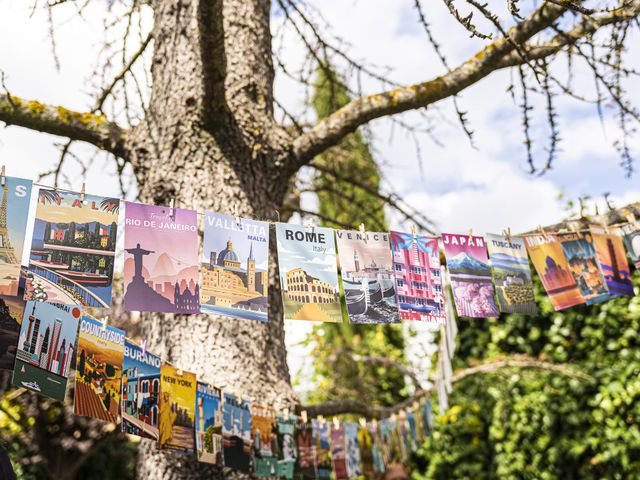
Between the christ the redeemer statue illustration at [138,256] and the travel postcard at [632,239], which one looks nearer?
the christ the redeemer statue illustration at [138,256]

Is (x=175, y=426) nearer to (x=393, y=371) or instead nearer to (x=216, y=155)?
(x=216, y=155)

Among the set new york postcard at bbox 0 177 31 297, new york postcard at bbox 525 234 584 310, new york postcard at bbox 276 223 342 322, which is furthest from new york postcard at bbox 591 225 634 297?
new york postcard at bbox 0 177 31 297

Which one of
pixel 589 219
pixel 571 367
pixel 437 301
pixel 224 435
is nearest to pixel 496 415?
pixel 571 367

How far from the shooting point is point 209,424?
1.88 m

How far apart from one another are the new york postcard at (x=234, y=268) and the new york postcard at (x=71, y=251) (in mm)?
288

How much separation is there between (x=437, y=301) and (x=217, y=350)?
789mm

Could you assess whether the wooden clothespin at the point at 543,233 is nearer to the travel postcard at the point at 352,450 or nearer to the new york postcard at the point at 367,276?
the new york postcard at the point at 367,276

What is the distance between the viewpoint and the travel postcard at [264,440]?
1979mm

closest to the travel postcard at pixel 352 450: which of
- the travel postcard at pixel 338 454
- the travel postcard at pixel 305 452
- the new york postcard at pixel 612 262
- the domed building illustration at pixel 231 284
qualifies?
the travel postcard at pixel 338 454

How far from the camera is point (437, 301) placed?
81.0 inches

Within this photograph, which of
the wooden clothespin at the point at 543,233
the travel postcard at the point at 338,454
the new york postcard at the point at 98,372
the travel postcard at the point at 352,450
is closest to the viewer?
the new york postcard at the point at 98,372

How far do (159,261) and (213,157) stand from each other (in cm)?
61

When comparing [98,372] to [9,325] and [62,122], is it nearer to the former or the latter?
[9,325]

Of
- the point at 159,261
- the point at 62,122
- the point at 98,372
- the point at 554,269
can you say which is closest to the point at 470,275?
the point at 554,269
